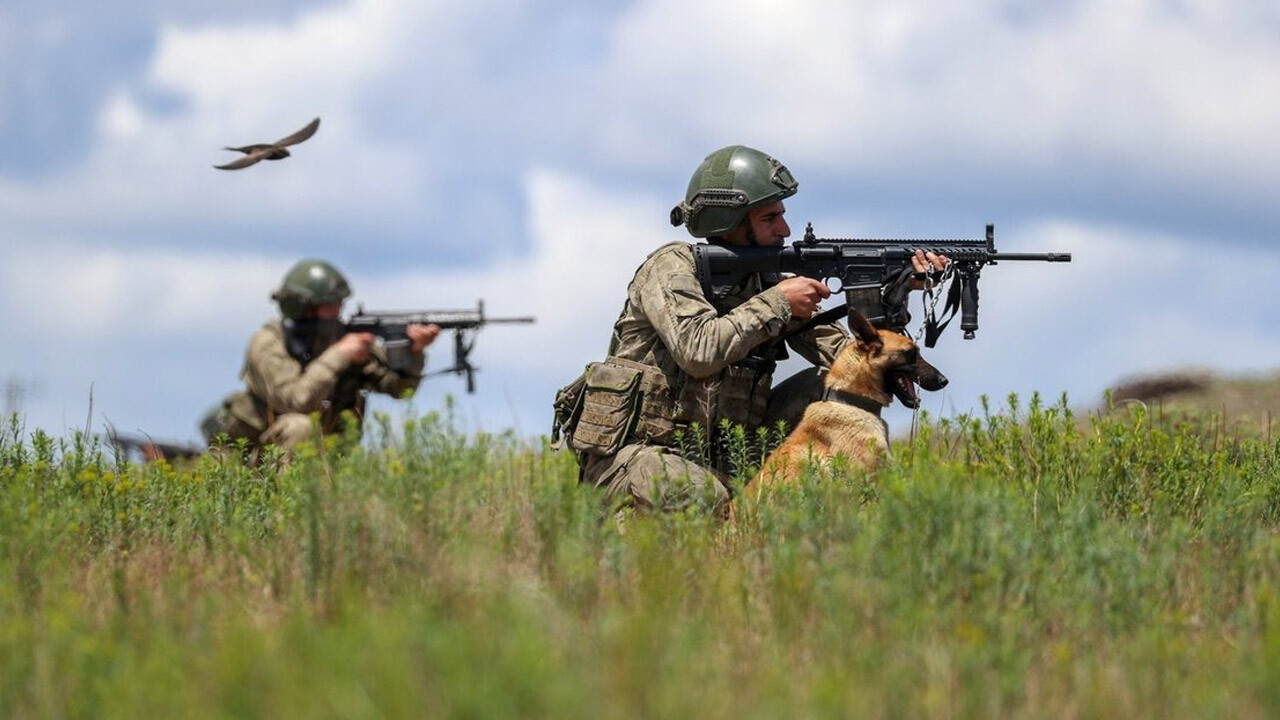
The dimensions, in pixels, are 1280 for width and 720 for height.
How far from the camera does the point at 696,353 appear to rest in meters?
7.22

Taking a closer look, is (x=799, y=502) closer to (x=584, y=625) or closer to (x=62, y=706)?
(x=584, y=625)

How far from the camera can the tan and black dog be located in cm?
739

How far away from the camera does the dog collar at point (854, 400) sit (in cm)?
750

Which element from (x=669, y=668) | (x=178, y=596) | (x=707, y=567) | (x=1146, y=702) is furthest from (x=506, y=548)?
(x=1146, y=702)

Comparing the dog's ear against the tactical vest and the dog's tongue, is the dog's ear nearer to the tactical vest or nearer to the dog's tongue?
the dog's tongue

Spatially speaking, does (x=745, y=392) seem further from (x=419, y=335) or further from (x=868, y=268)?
(x=419, y=335)

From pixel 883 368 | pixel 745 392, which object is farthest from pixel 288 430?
pixel 883 368

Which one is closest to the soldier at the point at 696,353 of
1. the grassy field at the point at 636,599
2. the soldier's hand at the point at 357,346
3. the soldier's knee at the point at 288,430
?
the grassy field at the point at 636,599

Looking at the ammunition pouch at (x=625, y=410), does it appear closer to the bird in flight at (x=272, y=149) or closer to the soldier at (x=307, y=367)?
the bird in flight at (x=272, y=149)

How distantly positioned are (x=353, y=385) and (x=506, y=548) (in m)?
7.55

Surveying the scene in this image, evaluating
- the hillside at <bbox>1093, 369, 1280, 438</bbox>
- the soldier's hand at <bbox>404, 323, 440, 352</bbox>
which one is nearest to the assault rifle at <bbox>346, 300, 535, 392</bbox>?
the soldier's hand at <bbox>404, 323, 440, 352</bbox>

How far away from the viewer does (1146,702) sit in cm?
434

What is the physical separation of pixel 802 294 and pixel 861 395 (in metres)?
0.64

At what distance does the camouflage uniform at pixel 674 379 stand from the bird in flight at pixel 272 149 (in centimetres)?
205
